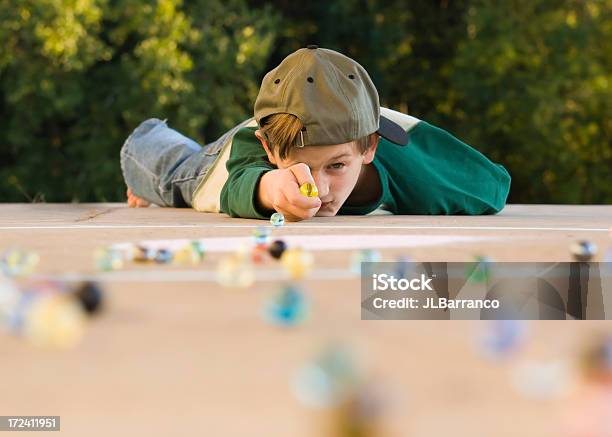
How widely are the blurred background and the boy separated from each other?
591 centimetres

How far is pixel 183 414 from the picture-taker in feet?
1.97

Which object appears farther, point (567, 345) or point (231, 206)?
point (231, 206)

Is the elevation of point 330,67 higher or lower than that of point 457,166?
higher

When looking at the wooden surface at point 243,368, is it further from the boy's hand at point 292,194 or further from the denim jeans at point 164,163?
the denim jeans at point 164,163

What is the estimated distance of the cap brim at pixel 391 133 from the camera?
2.48 metres

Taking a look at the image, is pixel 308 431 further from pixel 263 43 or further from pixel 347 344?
pixel 263 43

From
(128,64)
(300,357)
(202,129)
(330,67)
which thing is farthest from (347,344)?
(202,129)

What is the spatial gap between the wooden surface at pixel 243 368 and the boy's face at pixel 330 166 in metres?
1.13

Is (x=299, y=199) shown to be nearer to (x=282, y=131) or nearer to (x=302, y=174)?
(x=302, y=174)

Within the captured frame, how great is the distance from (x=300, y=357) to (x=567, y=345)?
220mm

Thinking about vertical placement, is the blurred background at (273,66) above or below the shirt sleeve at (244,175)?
above

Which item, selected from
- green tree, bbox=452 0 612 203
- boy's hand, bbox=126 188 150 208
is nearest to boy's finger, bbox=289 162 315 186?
boy's hand, bbox=126 188 150 208

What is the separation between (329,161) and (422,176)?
521mm

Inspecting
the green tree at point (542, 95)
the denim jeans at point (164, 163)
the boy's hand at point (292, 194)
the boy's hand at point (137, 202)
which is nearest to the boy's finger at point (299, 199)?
the boy's hand at point (292, 194)
